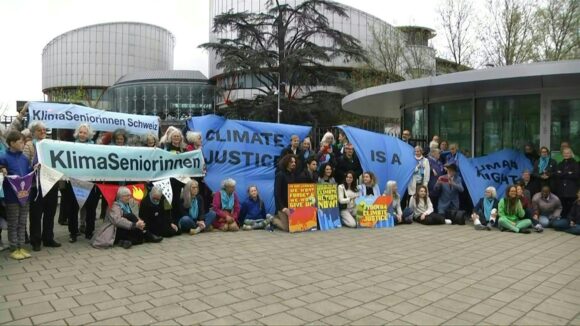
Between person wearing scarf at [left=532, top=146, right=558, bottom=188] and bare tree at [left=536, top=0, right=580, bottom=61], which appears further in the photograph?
bare tree at [left=536, top=0, right=580, bottom=61]

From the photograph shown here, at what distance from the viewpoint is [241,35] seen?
3375 centimetres

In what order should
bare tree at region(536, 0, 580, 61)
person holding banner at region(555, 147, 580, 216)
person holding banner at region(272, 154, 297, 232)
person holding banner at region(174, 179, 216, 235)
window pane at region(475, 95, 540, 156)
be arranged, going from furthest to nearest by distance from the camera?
bare tree at region(536, 0, 580, 61)
window pane at region(475, 95, 540, 156)
person holding banner at region(555, 147, 580, 216)
person holding banner at region(272, 154, 297, 232)
person holding banner at region(174, 179, 216, 235)

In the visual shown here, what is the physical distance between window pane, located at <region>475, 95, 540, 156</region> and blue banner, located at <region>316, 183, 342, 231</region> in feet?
19.0

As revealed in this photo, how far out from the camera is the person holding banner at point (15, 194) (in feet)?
21.2

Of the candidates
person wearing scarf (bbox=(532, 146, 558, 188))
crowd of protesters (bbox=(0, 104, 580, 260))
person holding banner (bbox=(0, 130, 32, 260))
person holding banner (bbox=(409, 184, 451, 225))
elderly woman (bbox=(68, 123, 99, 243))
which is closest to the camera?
person holding banner (bbox=(0, 130, 32, 260))

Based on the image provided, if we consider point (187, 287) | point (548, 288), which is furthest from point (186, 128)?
point (548, 288)

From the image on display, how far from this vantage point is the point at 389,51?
109 feet

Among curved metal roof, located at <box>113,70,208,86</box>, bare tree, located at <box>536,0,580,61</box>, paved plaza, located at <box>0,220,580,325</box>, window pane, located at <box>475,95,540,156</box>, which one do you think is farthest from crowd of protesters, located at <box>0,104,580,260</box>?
curved metal roof, located at <box>113,70,208,86</box>

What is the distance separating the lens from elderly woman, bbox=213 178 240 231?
8.70m

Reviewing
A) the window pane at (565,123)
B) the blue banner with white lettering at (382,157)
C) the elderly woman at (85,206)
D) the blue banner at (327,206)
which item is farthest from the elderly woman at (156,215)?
the window pane at (565,123)

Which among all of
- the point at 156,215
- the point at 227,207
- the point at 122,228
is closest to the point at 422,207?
the point at 227,207

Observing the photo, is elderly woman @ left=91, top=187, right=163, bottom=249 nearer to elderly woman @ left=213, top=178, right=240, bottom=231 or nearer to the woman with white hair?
elderly woman @ left=213, top=178, right=240, bottom=231

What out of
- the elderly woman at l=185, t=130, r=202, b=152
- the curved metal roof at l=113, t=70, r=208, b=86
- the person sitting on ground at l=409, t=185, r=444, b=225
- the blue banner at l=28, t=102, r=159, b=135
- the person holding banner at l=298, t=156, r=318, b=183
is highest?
the curved metal roof at l=113, t=70, r=208, b=86

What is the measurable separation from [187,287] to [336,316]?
180 cm
